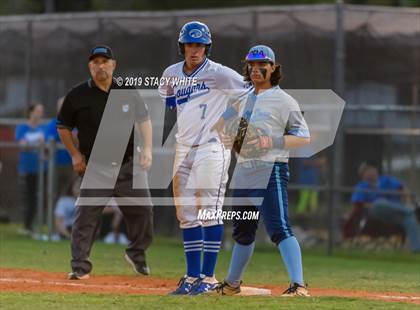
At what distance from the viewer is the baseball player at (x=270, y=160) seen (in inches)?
373

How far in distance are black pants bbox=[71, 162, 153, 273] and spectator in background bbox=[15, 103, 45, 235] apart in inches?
230

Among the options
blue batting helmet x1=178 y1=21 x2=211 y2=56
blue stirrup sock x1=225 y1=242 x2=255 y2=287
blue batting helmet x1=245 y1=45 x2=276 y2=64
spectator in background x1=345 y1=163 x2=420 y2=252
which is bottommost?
blue stirrup sock x1=225 y1=242 x2=255 y2=287

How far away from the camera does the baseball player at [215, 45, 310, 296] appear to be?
9477 millimetres

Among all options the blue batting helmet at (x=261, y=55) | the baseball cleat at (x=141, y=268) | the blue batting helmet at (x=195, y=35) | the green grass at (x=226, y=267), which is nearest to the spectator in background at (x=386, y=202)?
the green grass at (x=226, y=267)

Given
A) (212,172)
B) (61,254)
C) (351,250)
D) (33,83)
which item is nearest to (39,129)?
(33,83)

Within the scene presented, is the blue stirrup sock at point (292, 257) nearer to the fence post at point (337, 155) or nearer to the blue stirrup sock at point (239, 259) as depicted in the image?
the blue stirrup sock at point (239, 259)

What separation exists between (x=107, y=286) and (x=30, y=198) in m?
7.46

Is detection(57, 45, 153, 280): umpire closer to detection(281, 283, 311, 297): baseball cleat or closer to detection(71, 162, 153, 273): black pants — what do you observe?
detection(71, 162, 153, 273): black pants

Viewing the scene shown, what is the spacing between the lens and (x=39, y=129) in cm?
1812

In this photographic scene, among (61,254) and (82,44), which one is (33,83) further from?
(61,254)

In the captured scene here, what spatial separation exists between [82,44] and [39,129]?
194 cm

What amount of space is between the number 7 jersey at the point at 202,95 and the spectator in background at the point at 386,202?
623 centimetres

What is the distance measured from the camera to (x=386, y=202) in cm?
1602

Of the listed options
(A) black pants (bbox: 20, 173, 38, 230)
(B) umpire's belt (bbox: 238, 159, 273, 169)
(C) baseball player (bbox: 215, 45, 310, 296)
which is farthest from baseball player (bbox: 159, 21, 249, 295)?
(A) black pants (bbox: 20, 173, 38, 230)
